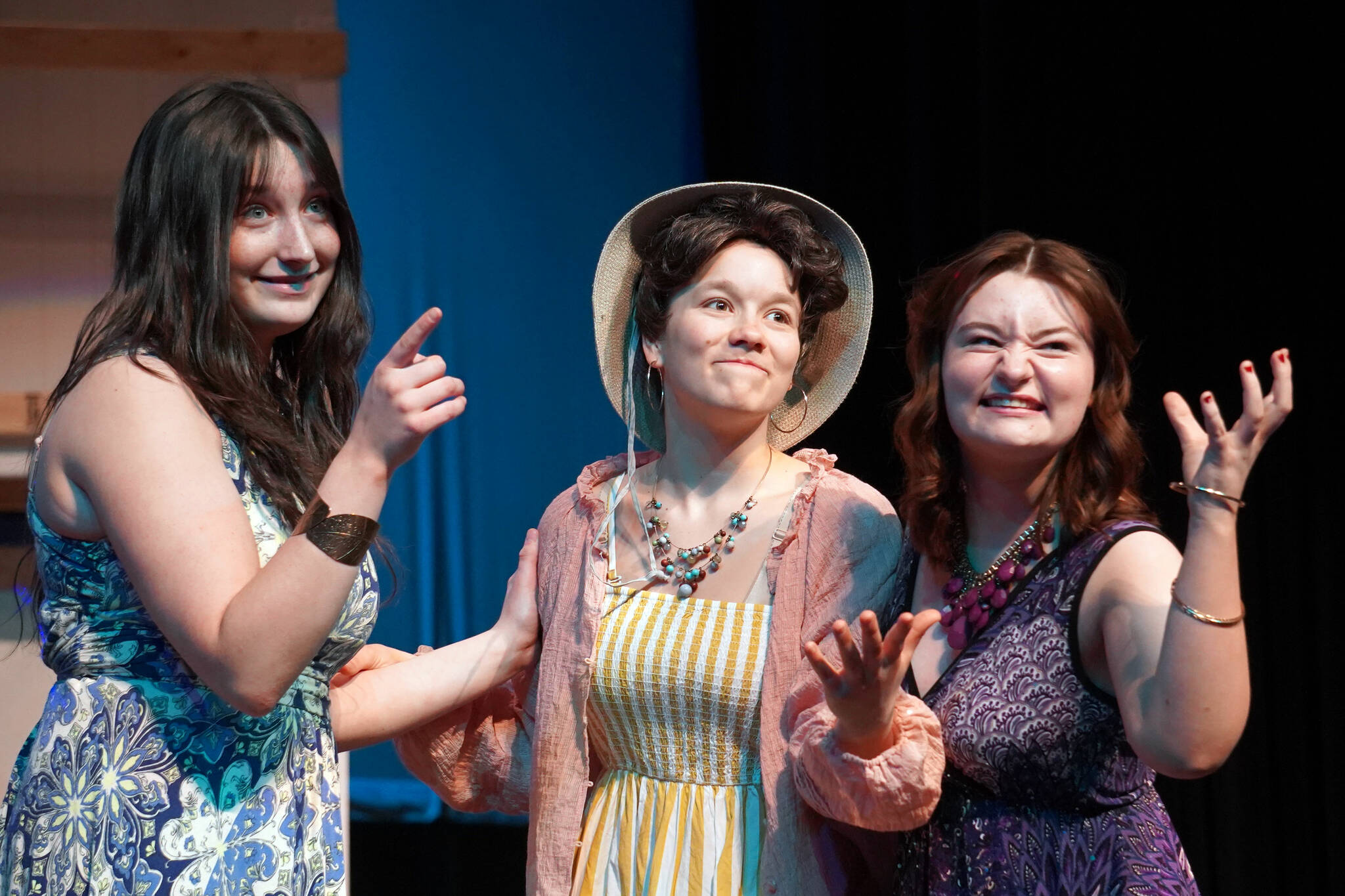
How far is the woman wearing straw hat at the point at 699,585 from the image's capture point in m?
1.81

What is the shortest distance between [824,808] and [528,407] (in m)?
2.27

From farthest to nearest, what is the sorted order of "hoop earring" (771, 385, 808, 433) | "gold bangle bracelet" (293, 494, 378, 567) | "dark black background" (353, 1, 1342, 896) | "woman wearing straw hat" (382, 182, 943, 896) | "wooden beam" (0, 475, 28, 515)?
"wooden beam" (0, 475, 28, 515), "dark black background" (353, 1, 1342, 896), "hoop earring" (771, 385, 808, 433), "woman wearing straw hat" (382, 182, 943, 896), "gold bangle bracelet" (293, 494, 378, 567)

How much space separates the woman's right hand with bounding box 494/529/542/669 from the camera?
2.03 metres

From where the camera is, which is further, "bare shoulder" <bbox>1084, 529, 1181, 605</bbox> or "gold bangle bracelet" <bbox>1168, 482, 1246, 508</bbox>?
"bare shoulder" <bbox>1084, 529, 1181, 605</bbox>

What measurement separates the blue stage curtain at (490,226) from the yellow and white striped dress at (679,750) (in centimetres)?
187

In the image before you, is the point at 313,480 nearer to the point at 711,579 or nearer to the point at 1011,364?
the point at 711,579

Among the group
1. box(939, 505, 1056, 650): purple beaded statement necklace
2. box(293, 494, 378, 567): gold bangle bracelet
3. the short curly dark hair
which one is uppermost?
the short curly dark hair

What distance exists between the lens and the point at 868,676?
1501mm

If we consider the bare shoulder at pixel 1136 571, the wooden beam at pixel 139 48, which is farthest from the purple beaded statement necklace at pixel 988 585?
the wooden beam at pixel 139 48

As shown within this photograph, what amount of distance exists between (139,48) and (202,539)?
9.84 feet

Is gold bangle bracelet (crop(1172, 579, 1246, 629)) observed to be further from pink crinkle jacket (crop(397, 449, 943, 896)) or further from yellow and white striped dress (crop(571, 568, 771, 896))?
yellow and white striped dress (crop(571, 568, 771, 896))

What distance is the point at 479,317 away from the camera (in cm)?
377

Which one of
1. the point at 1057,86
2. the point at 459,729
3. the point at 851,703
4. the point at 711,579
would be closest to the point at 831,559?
the point at 711,579

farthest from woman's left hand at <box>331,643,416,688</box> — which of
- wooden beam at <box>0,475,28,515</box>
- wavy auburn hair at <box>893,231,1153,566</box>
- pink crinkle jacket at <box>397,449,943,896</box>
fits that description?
wooden beam at <box>0,475,28,515</box>
